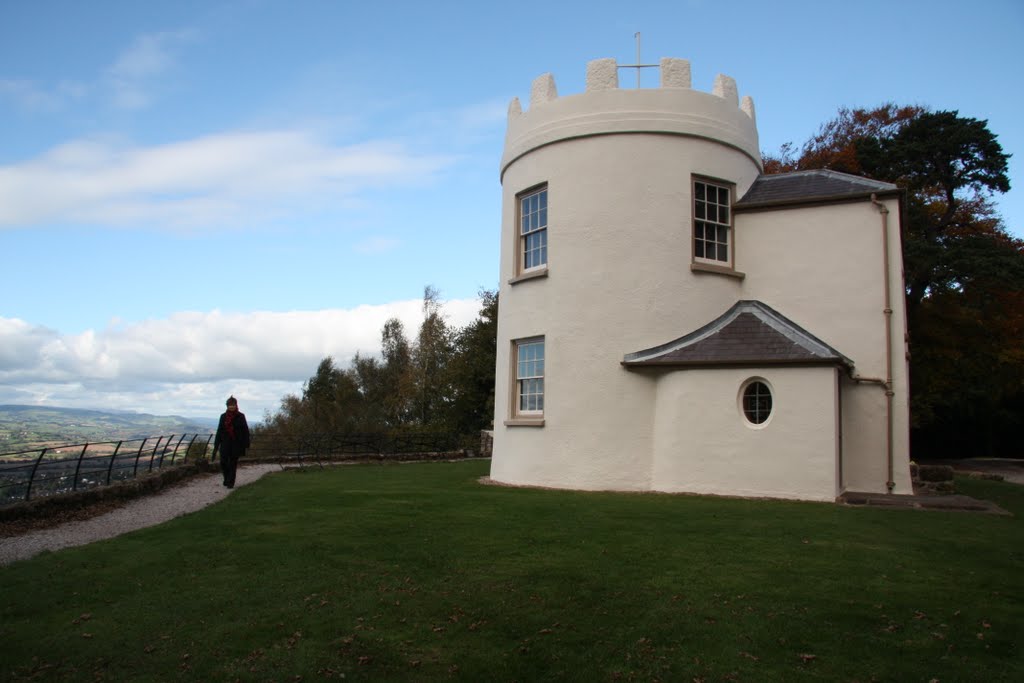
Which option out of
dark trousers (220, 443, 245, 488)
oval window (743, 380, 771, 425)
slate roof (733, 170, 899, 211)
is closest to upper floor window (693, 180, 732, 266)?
slate roof (733, 170, 899, 211)

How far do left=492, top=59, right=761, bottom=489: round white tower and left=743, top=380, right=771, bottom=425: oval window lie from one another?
2.00 metres

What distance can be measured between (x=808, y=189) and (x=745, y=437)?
6.34 metres

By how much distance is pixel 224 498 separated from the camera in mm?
15094

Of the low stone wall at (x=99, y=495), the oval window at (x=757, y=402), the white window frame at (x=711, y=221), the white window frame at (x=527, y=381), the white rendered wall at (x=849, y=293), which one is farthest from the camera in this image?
the white window frame at (x=527, y=381)

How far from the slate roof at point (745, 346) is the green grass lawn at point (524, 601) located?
3.80 m

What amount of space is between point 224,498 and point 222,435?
2.22m

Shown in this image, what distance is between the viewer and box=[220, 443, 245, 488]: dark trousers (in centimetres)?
1709

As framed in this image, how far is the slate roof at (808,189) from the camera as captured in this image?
55.1 feet

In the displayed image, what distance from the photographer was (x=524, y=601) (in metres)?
7.27

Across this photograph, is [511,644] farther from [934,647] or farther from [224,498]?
[224,498]

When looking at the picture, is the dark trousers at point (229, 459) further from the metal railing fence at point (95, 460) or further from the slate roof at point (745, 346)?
the slate roof at point (745, 346)

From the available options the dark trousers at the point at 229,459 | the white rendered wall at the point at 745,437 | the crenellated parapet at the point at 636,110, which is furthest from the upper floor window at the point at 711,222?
the dark trousers at the point at 229,459

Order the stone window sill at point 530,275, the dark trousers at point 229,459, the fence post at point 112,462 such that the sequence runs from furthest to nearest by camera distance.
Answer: the stone window sill at point 530,275
the dark trousers at point 229,459
the fence post at point 112,462

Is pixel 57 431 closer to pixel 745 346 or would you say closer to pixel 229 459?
pixel 229 459
